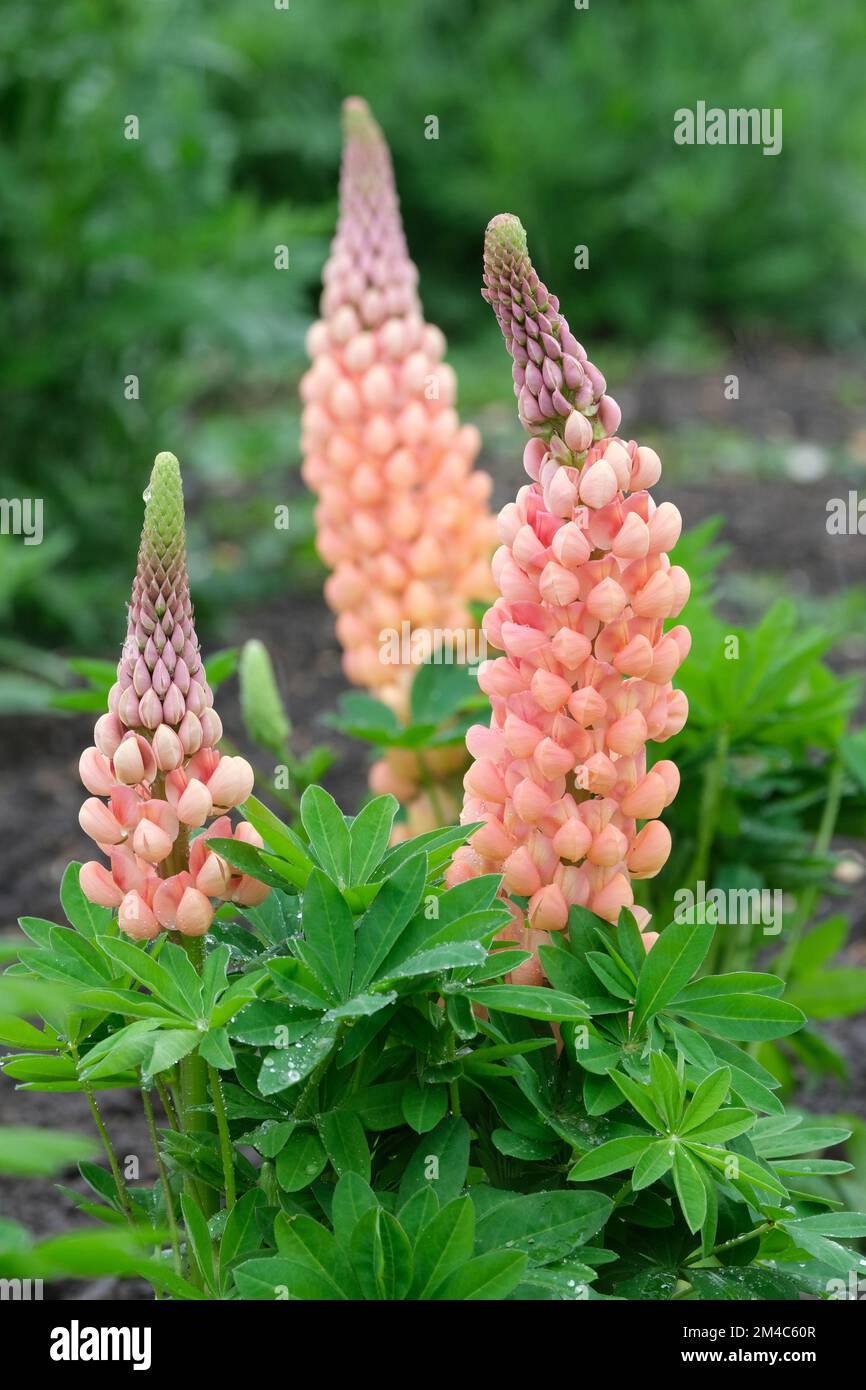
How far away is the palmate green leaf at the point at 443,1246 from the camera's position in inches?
50.9

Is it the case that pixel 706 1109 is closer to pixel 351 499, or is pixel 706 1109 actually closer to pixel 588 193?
pixel 351 499

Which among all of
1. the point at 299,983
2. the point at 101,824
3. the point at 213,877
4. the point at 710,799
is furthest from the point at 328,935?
the point at 710,799

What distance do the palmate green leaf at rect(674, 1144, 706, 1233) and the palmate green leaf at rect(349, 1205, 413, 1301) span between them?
24 centimetres

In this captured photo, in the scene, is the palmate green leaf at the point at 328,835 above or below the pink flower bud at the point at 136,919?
above

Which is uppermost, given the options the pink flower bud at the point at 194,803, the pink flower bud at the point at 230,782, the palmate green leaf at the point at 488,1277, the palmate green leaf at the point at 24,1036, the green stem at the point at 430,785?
the green stem at the point at 430,785

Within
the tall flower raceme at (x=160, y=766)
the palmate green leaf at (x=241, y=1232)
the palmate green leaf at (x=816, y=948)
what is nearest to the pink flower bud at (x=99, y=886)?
the tall flower raceme at (x=160, y=766)

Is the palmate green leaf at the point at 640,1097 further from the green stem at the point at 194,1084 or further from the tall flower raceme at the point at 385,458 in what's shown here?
the tall flower raceme at the point at 385,458

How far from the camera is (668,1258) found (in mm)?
1497

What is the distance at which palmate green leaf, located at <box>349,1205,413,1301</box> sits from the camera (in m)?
1.28

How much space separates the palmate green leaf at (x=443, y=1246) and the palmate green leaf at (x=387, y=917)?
0.21 meters

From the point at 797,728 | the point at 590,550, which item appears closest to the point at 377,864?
the point at 590,550

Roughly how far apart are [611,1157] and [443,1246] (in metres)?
0.18

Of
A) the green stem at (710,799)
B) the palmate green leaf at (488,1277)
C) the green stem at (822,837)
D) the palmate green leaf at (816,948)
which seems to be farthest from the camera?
the palmate green leaf at (816,948)
